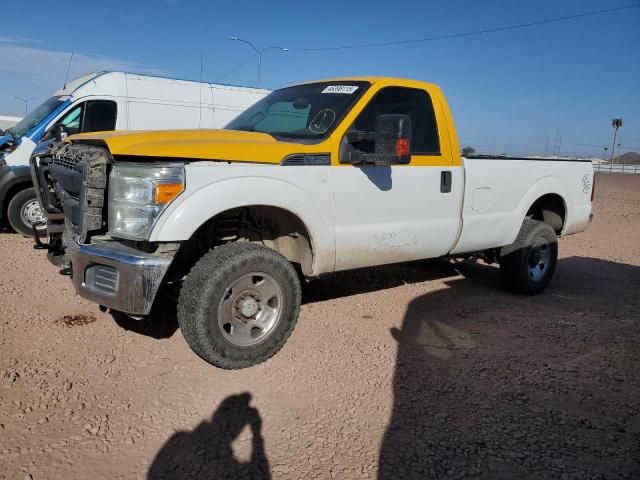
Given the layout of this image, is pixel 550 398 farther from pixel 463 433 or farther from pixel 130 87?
pixel 130 87

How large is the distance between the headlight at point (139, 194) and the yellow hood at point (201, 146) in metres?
0.11

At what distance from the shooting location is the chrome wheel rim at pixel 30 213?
26.1ft

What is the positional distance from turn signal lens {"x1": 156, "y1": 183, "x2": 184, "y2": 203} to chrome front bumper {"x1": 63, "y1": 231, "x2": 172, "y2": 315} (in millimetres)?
366

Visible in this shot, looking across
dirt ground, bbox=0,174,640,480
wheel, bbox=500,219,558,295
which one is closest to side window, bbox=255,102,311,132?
dirt ground, bbox=0,174,640,480

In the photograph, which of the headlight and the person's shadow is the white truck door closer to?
Answer: the headlight

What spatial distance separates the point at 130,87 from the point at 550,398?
8.94 metres

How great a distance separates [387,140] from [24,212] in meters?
6.42

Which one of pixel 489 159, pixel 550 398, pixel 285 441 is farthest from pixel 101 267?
pixel 489 159

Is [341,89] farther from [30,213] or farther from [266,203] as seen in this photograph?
[30,213]

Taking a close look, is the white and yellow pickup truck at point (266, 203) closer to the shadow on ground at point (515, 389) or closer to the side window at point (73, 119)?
the shadow on ground at point (515, 389)

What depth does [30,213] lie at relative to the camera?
315 inches

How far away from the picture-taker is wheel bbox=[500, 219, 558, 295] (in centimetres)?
571

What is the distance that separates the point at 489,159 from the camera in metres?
5.21

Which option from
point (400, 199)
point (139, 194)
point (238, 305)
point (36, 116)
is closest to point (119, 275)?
point (139, 194)
